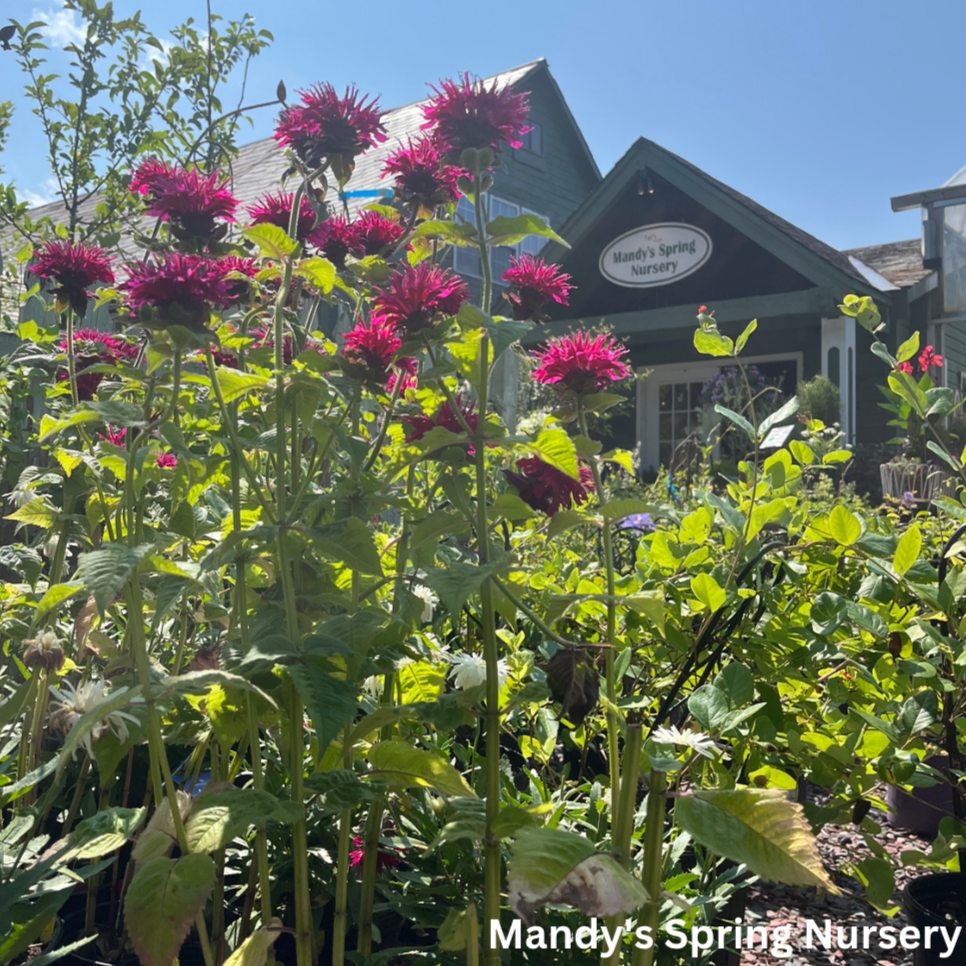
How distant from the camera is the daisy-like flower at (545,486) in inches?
38.4

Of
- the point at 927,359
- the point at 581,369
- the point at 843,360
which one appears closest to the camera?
the point at 581,369

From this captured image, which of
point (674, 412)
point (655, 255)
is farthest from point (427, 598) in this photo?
point (674, 412)

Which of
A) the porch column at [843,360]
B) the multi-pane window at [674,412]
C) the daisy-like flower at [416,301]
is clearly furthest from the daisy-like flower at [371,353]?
the multi-pane window at [674,412]

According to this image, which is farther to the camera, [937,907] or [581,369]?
[937,907]

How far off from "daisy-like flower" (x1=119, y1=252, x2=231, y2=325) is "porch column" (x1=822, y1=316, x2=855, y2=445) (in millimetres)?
8319

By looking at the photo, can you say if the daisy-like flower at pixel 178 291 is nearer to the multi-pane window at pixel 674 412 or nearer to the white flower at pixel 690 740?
the white flower at pixel 690 740

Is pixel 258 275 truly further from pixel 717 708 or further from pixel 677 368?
pixel 677 368

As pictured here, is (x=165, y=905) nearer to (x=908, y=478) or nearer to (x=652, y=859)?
(x=652, y=859)

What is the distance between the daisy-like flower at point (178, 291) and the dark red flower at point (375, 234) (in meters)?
0.29

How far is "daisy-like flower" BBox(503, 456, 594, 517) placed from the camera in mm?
977

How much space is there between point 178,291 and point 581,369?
1.51ft

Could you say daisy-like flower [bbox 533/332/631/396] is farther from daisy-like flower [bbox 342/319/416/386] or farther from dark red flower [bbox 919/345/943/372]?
dark red flower [bbox 919/345/943/372]

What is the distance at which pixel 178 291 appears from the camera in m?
0.89

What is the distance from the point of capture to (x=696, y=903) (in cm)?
109
